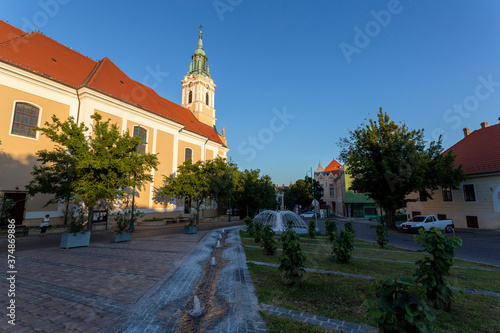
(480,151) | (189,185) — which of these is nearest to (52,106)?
(189,185)

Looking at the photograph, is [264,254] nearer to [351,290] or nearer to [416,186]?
[351,290]

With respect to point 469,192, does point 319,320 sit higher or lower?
lower

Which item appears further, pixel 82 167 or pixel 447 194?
pixel 447 194

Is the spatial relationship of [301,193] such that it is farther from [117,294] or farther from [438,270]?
[117,294]

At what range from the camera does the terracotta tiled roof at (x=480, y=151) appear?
939 inches

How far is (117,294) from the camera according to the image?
5.45 m

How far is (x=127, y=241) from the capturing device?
14.2m

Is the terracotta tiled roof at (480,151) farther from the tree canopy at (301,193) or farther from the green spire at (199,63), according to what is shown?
the green spire at (199,63)

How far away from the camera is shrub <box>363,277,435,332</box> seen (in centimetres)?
274

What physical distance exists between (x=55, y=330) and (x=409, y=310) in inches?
218

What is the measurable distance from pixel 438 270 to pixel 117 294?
23.7 ft

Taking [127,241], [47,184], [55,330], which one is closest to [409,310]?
[55,330]

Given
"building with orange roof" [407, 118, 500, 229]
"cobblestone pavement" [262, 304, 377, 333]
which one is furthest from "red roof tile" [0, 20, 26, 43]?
"building with orange roof" [407, 118, 500, 229]

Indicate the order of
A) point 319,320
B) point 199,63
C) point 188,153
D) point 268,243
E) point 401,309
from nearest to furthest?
point 401,309 → point 319,320 → point 268,243 → point 188,153 → point 199,63
